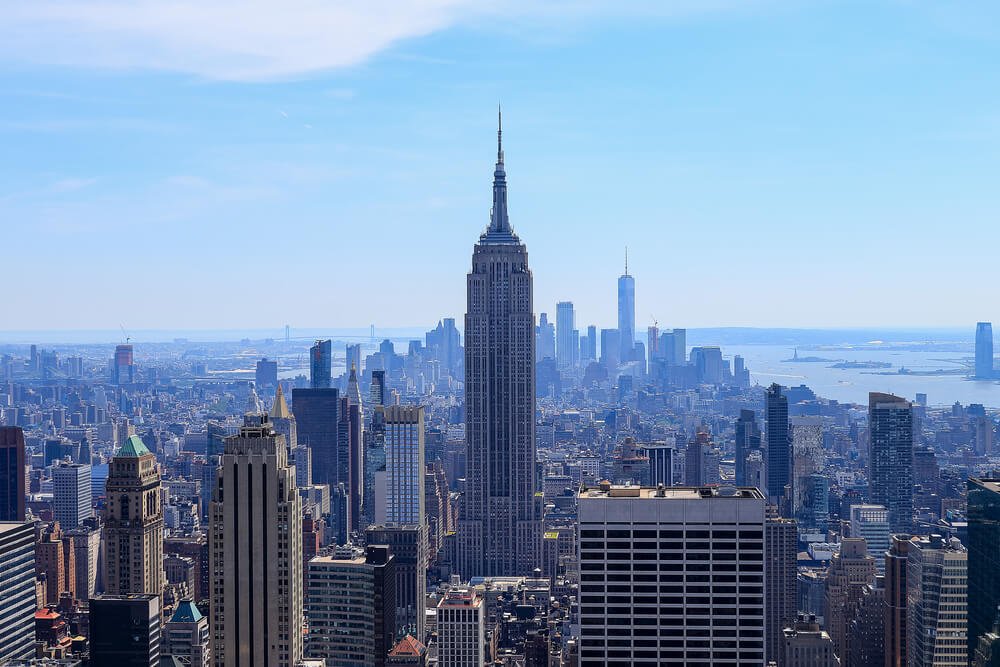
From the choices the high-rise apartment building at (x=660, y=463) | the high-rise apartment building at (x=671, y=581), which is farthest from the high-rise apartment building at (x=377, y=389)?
the high-rise apartment building at (x=671, y=581)

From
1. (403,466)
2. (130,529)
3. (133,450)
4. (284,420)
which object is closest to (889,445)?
(403,466)

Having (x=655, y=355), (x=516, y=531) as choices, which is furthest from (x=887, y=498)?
(x=655, y=355)

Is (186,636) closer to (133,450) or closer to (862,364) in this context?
(133,450)

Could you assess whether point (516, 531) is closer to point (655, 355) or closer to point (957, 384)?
point (957, 384)

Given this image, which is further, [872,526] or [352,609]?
[872,526]

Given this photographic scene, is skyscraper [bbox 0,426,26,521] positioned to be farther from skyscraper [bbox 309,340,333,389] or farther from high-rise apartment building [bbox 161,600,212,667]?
high-rise apartment building [bbox 161,600,212,667]

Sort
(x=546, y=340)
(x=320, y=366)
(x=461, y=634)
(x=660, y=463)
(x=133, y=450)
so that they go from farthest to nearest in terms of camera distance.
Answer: (x=546, y=340), (x=320, y=366), (x=660, y=463), (x=461, y=634), (x=133, y=450)

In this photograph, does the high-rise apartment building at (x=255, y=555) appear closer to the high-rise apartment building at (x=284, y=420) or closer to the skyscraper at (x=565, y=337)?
the high-rise apartment building at (x=284, y=420)
